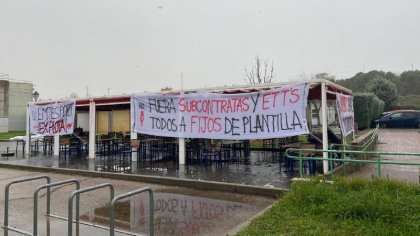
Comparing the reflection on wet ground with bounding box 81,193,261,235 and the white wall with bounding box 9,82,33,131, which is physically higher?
the white wall with bounding box 9,82,33,131

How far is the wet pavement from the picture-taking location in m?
5.52

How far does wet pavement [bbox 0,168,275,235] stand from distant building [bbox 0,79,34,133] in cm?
3852

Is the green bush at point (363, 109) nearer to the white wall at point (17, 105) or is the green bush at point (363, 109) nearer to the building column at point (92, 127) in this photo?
the building column at point (92, 127)

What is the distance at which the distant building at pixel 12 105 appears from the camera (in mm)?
42016

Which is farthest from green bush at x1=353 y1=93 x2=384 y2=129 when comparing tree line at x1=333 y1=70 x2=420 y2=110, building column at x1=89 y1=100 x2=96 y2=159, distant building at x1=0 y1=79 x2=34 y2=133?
distant building at x1=0 y1=79 x2=34 y2=133

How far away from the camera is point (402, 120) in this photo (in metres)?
24.4

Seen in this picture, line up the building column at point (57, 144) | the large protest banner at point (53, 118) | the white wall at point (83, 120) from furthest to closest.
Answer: the white wall at point (83, 120) < the building column at point (57, 144) < the large protest banner at point (53, 118)

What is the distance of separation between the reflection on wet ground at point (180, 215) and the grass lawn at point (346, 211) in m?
0.76

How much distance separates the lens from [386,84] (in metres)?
33.2

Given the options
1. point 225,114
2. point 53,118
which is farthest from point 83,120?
point 225,114

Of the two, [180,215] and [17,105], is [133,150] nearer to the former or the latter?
[180,215]

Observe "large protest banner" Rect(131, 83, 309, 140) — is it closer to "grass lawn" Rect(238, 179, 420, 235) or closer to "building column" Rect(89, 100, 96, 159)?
"building column" Rect(89, 100, 96, 159)

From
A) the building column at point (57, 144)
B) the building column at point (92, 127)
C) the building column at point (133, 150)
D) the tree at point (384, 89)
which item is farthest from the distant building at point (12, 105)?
the tree at point (384, 89)

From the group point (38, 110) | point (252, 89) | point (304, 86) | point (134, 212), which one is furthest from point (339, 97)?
point (38, 110)
